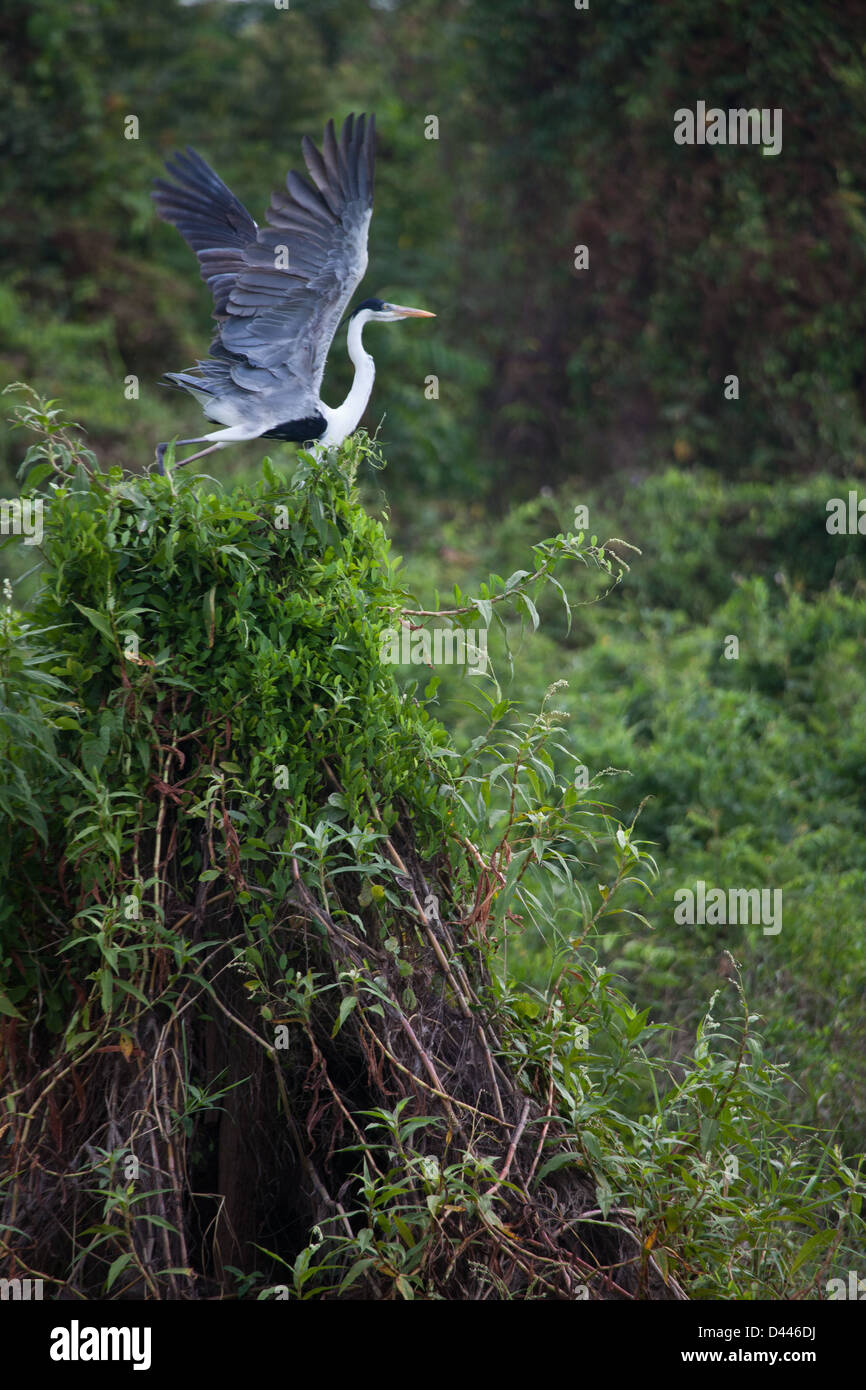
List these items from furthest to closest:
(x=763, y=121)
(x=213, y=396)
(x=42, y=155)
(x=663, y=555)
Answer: (x=42, y=155) → (x=763, y=121) → (x=663, y=555) → (x=213, y=396)

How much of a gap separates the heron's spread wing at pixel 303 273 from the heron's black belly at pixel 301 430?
5 cm

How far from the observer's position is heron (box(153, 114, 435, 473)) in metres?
3.35

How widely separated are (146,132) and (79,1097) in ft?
32.6

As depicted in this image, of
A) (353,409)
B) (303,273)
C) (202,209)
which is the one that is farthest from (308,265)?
(202,209)

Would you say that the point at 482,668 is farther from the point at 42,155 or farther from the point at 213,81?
the point at 213,81

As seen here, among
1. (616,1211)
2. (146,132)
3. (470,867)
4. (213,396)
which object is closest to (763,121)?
(146,132)

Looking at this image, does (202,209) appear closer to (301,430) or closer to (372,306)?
(372,306)

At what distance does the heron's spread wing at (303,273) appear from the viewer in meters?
3.36

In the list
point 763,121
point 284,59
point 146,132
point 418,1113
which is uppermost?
point 284,59

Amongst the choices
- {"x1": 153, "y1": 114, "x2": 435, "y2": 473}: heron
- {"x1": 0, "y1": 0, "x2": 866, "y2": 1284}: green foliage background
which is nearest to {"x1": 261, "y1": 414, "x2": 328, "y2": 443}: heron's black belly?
{"x1": 153, "y1": 114, "x2": 435, "y2": 473}: heron

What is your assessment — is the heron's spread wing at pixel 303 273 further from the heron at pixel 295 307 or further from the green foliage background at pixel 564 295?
the green foliage background at pixel 564 295

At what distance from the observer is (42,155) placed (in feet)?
32.3

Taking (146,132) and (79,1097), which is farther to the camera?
(146,132)

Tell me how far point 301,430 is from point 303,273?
0.40m
